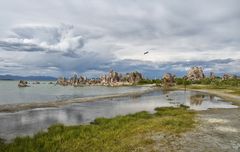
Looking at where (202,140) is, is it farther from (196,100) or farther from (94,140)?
(196,100)

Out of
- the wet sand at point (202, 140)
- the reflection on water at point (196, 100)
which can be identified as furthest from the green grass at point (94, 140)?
the reflection on water at point (196, 100)

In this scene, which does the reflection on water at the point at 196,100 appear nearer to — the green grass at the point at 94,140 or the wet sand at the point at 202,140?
the wet sand at the point at 202,140

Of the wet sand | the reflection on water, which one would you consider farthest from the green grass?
the reflection on water

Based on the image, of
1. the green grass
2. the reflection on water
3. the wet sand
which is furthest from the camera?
the reflection on water

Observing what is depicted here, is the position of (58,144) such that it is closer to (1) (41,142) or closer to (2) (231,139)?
(1) (41,142)

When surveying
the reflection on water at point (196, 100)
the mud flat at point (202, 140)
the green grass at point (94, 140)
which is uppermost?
the green grass at point (94, 140)

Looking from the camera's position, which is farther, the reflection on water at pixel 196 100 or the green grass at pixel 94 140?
the reflection on water at pixel 196 100

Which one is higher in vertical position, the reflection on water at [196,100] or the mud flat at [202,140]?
the mud flat at [202,140]

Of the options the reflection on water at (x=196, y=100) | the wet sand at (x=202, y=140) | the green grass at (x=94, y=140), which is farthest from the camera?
the reflection on water at (x=196, y=100)

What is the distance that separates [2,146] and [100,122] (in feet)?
51.1

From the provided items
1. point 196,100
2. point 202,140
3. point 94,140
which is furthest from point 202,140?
point 196,100

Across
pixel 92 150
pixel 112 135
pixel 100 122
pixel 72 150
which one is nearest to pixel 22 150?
pixel 72 150

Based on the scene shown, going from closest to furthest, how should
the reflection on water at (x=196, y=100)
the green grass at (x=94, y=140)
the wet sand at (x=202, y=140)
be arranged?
the green grass at (x=94, y=140), the wet sand at (x=202, y=140), the reflection on water at (x=196, y=100)

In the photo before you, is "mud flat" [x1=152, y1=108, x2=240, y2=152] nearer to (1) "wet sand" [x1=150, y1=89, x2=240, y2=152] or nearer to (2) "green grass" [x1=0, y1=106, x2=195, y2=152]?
(1) "wet sand" [x1=150, y1=89, x2=240, y2=152]
